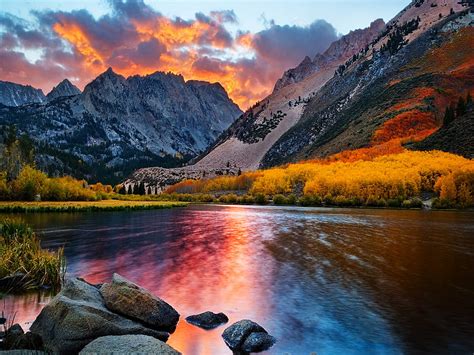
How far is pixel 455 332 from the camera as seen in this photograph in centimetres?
1529

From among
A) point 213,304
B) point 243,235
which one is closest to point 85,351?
point 213,304

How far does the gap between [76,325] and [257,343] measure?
5.74 meters

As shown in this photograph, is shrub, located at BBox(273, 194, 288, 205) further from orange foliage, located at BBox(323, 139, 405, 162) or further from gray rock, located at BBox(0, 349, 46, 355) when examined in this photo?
gray rock, located at BBox(0, 349, 46, 355)

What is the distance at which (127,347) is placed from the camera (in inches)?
399

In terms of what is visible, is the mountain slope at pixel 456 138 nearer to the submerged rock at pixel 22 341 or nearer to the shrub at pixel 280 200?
the shrub at pixel 280 200

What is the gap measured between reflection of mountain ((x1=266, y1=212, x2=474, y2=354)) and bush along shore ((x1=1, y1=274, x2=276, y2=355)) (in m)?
3.26

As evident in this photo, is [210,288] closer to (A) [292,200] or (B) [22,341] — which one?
(B) [22,341]

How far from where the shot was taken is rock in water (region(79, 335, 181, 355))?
9.99m

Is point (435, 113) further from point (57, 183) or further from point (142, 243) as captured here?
point (142, 243)

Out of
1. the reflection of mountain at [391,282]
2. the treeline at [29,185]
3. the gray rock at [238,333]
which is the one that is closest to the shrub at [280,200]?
the treeline at [29,185]

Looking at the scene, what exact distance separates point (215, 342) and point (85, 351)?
5051 mm

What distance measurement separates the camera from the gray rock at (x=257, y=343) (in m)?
13.4

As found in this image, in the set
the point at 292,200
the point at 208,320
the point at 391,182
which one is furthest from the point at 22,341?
the point at 292,200

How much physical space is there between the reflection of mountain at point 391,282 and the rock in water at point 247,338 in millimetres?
2027
